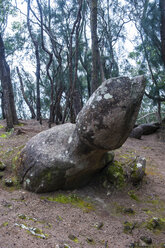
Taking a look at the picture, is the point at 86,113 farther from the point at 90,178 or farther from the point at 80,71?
the point at 80,71

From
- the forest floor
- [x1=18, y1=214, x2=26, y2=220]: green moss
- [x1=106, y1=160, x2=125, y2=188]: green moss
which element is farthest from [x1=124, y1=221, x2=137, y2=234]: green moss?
[x1=18, y1=214, x2=26, y2=220]: green moss

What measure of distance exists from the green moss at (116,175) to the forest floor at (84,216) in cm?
15

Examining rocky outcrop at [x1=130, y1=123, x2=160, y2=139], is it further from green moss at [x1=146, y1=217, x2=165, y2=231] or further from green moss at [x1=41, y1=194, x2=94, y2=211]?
green moss at [x1=146, y1=217, x2=165, y2=231]

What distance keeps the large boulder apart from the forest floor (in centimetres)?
28

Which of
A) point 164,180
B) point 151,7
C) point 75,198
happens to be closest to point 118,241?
point 75,198

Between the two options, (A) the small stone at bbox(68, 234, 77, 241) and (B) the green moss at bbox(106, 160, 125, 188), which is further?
(B) the green moss at bbox(106, 160, 125, 188)

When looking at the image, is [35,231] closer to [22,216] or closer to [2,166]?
[22,216]

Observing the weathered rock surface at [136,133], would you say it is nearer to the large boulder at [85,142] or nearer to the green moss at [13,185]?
the large boulder at [85,142]

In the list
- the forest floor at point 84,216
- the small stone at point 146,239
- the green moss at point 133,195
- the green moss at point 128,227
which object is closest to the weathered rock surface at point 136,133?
the forest floor at point 84,216

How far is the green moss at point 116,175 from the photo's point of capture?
14.7ft

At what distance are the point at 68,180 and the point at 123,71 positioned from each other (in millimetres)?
17922

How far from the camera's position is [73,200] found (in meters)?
3.92

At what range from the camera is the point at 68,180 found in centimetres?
411

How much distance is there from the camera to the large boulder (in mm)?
3494
